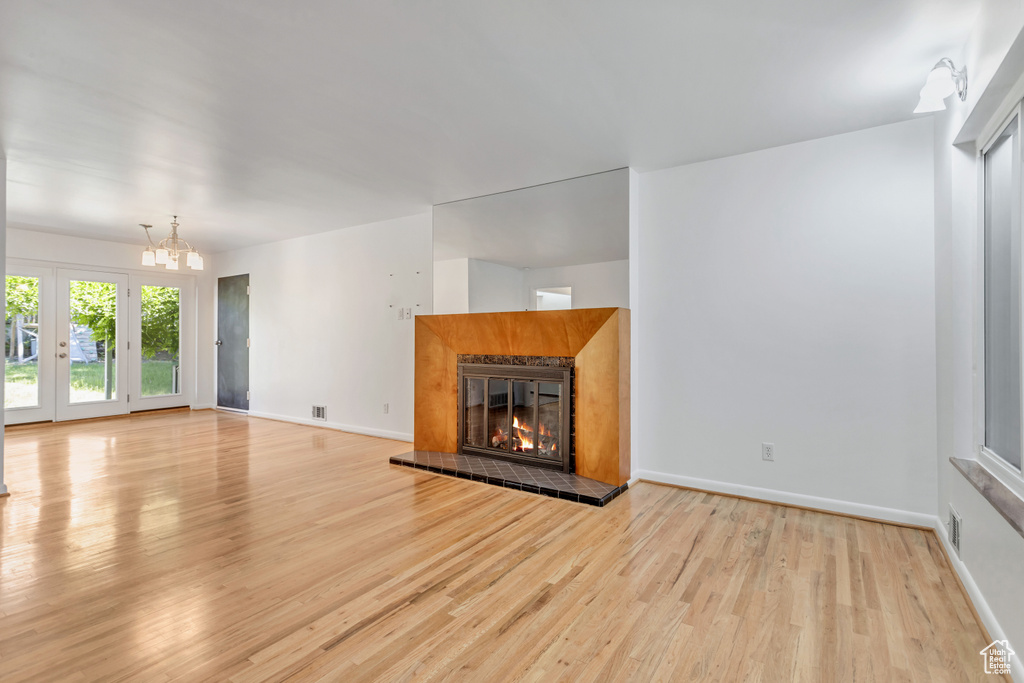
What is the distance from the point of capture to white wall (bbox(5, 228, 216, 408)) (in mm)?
6195

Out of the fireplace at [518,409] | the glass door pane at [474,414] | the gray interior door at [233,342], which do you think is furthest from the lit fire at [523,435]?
the gray interior door at [233,342]

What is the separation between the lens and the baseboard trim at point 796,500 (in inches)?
118

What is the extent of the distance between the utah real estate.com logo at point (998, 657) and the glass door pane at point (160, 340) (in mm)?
9182

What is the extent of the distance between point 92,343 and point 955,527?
923 centimetres

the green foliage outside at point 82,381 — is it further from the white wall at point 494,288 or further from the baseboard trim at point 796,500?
the baseboard trim at point 796,500

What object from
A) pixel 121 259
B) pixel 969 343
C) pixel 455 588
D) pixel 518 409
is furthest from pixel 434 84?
pixel 121 259

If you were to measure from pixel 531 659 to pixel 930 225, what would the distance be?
3.34 meters

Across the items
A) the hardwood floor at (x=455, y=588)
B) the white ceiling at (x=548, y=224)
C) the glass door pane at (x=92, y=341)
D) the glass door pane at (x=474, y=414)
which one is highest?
the white ceiling at (x=548, y=224)

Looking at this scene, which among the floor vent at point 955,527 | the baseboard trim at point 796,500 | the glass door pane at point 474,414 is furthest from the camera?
the glass door pane at point 474,414

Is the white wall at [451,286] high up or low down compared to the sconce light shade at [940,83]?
down

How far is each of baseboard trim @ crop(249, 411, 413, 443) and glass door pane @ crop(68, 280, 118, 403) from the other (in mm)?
2025

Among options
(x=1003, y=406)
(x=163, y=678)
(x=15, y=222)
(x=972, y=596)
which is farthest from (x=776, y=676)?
(x=15, y=222)

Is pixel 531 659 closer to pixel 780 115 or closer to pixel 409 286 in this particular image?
pixel 780 115

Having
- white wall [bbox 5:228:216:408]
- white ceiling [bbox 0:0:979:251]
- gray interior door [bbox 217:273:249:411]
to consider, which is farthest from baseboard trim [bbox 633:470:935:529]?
white wall [bbox 5:228:216:408]
